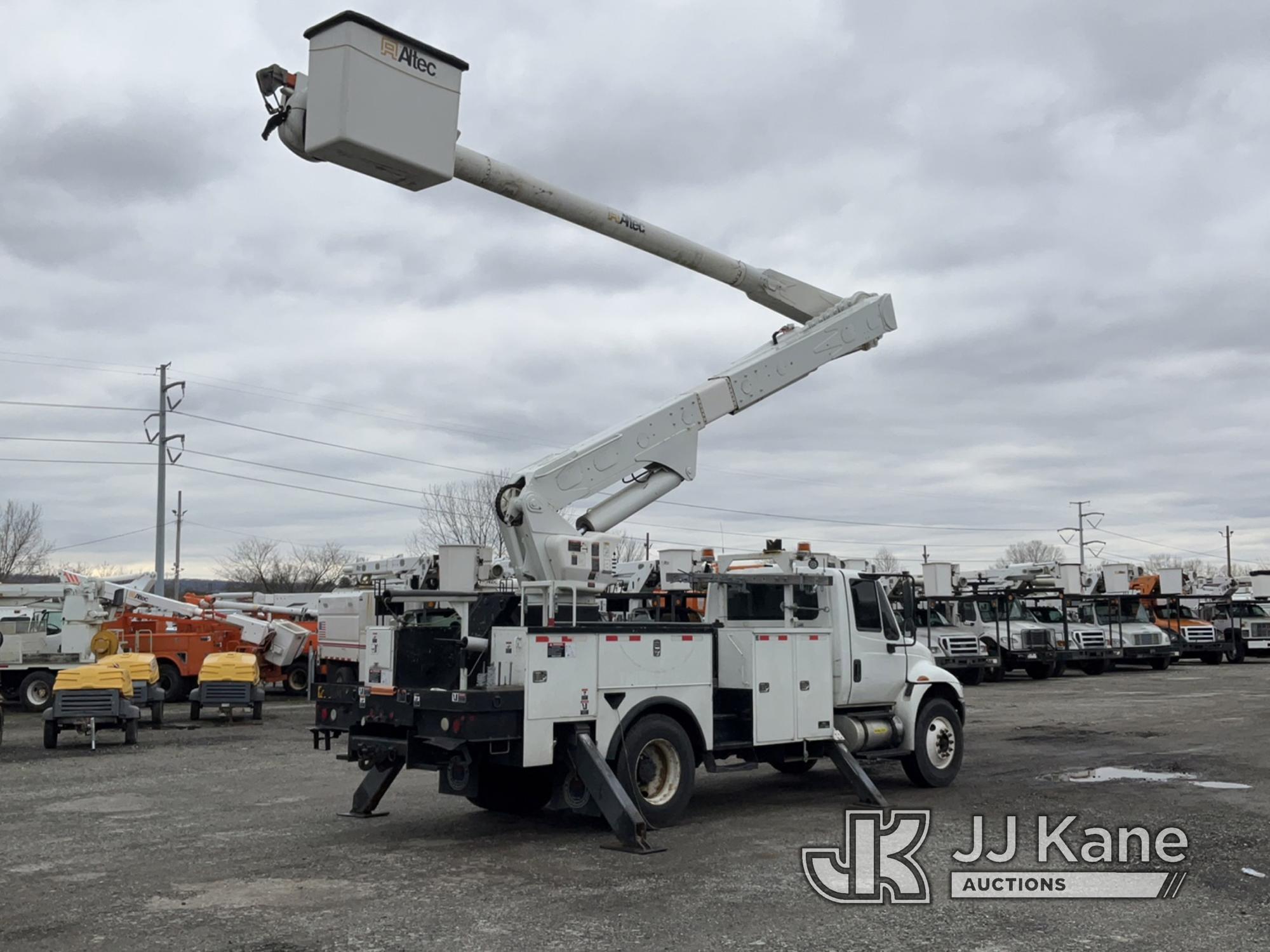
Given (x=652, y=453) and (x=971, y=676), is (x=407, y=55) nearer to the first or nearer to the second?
(x=652, y=453)

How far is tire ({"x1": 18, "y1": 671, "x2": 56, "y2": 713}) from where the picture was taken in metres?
24.6

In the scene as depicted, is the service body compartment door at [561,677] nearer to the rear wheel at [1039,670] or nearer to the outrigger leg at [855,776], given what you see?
the outrigger leg at [855,776]

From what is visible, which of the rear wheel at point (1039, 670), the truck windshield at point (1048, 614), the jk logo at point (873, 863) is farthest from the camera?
the truck windshield at point (1048, 614)

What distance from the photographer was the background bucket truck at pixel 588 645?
9234 millimetres

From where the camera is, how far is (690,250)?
45.2ft

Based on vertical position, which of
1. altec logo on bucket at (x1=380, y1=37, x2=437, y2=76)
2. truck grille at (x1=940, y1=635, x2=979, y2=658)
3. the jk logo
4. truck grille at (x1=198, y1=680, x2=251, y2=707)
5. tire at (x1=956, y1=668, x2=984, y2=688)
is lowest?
the jk logo

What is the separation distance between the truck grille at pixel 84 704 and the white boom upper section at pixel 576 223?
9465 mm

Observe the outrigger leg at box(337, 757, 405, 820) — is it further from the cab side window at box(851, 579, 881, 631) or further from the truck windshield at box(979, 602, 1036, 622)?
the truck windshield at box(979, 602, 1036, 622)

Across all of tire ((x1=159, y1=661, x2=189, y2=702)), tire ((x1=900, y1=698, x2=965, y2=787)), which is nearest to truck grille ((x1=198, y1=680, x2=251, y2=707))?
tire ((x1=159, y1=661, x2=189, y2=702))

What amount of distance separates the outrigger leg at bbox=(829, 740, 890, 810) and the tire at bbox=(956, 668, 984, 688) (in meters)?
21.8

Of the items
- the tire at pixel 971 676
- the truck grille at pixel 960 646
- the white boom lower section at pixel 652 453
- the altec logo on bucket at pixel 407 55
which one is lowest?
the tire at pixel 971 676

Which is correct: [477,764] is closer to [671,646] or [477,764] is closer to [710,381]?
[671,646]

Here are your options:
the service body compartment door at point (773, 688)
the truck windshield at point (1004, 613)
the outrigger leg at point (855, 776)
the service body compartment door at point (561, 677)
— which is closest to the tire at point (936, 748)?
the outrigger leg at point (855, 776)

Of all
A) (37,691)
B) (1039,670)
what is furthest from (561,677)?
(1039,670)
